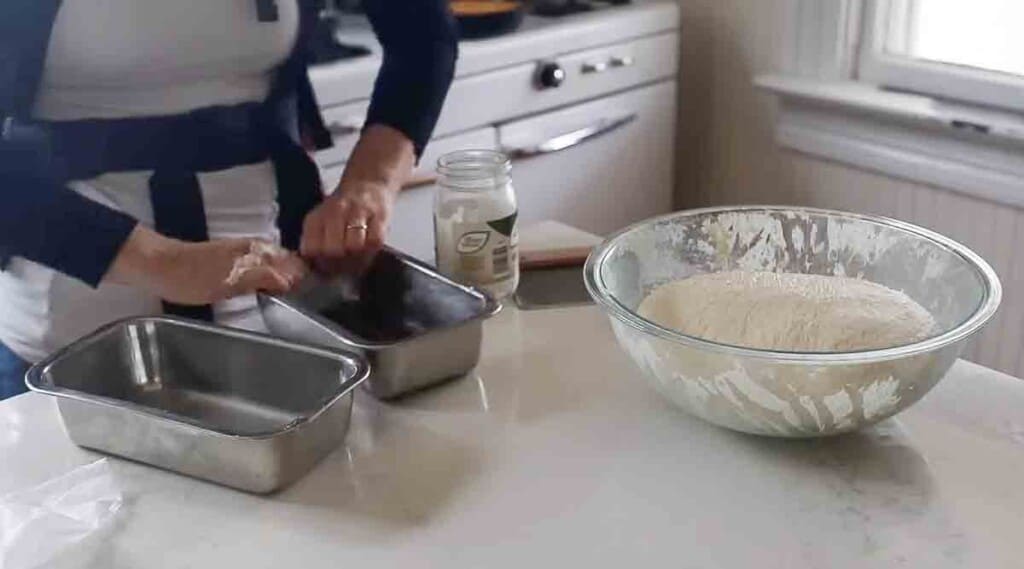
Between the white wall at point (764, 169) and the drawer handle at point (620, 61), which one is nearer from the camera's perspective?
the white wall at point (764, 169)

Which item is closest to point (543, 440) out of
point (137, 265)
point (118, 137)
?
point (137, 265)

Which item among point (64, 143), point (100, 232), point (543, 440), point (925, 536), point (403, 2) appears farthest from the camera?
point (403, 2)

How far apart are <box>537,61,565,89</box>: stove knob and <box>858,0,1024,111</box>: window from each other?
1.90ft

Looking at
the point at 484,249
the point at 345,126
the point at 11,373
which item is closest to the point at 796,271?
the point at 484,249

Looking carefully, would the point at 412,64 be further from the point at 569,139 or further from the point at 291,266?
the point at 569,139

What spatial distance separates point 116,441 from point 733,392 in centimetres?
46

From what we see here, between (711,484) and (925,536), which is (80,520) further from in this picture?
(925,536)

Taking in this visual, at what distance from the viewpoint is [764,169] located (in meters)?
2.43

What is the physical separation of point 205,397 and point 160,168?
0.94 feet

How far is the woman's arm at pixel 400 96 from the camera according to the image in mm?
1238

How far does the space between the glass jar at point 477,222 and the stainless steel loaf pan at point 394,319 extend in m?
0.05

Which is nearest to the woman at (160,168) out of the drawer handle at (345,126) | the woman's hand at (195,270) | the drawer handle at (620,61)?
the woman's hand at (195,270)

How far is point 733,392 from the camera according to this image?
86 centimetres

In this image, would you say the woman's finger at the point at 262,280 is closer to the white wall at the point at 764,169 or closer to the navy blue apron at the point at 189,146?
the navy blue apron at the point at 189,146
